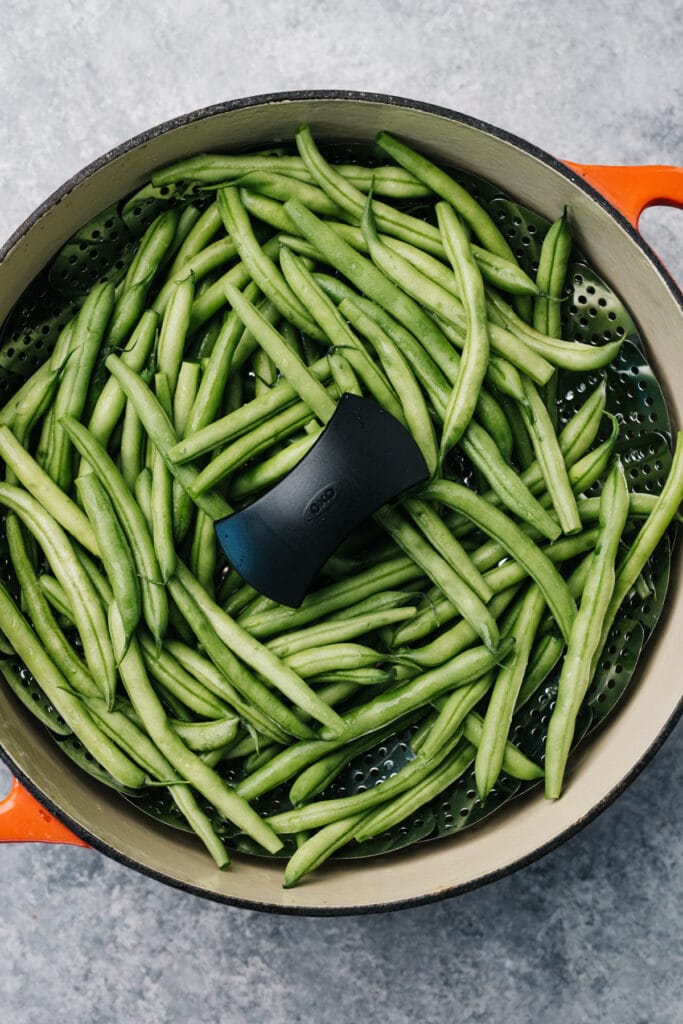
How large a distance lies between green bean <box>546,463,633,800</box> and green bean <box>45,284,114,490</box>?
3.05 feet

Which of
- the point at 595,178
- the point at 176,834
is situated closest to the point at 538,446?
the point at 595,178

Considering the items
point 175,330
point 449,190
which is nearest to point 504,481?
point 449,190

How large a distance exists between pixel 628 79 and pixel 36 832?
72.6 inches

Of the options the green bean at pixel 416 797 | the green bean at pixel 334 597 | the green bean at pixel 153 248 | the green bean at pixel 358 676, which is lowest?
the green bean at pixel 416 797

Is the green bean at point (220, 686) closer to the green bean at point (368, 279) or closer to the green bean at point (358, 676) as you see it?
the green bean at point (358, 676)

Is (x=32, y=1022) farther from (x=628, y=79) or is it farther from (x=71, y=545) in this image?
(x=628, y=79)

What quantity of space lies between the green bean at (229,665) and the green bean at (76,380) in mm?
295

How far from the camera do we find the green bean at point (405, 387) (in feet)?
5.30

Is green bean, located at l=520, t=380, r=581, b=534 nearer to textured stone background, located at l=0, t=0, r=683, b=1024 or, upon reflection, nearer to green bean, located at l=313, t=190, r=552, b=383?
green bean, located at l=313, t=190, r=552, b=383

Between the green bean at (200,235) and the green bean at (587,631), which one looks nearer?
the green bean at (587,631)

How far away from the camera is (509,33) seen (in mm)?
1951

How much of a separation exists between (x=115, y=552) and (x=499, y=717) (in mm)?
710

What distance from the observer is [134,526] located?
160 cm

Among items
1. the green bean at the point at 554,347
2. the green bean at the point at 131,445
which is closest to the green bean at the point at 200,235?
the green bean at the point at 131,445
